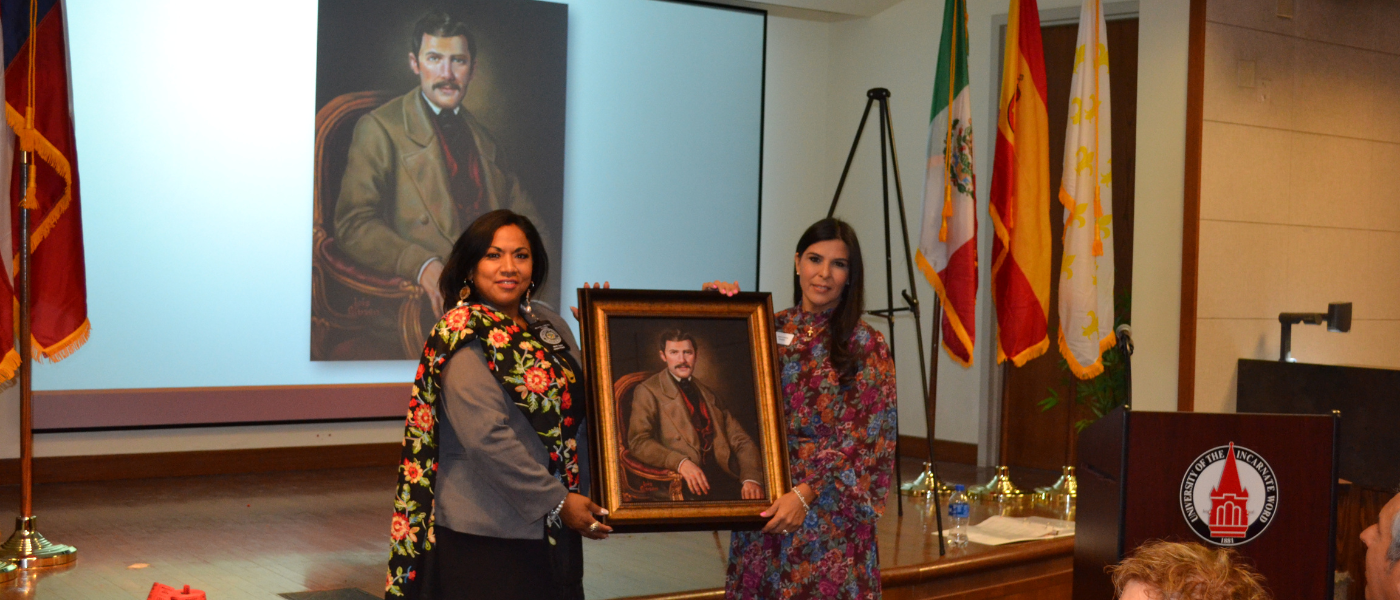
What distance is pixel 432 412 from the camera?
7.43 ft

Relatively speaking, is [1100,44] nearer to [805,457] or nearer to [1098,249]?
[1098,249]

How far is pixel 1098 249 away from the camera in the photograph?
5359 mm

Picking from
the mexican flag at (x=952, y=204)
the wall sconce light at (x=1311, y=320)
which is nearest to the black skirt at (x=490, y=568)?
the mexican flag at (x=952, y=204)

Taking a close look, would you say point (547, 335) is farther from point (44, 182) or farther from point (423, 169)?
point (423, 169)

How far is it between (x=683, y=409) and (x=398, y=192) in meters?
4.19

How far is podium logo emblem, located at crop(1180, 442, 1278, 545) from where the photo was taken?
7.34 ft

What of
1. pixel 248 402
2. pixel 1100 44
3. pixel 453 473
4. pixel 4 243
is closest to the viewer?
pixel 453 473

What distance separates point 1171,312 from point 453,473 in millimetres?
4997

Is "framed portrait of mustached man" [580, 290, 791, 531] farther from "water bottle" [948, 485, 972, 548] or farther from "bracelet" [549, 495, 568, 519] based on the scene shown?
"water bottle" [948, 485, 972, 548]

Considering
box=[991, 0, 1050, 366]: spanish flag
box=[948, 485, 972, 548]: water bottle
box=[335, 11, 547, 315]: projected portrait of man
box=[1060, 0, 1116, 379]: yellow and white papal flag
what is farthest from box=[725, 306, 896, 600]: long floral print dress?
box=[335, 11, 547, 315]: projected portrait of man

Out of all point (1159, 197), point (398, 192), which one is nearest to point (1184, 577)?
point (1159, 197)

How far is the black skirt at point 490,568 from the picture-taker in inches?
88.3

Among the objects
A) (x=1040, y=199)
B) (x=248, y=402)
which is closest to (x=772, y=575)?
(x=1040, y=199)

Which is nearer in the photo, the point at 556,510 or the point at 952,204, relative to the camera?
the point at 556,510
